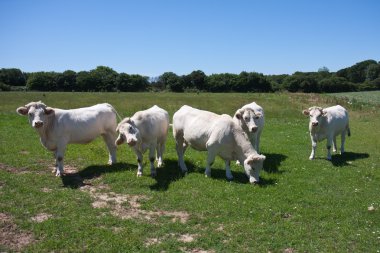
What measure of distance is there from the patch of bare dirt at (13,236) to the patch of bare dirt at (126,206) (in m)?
2.10

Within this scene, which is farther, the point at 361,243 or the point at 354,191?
the point at 354,191

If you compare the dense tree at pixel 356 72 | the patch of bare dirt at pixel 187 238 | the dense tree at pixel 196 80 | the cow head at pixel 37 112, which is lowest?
the patch of bare dirt at pixel 187 238

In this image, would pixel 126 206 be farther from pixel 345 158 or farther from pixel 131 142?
pixel 345 158

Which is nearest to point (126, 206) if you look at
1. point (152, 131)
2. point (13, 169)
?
point (152, 131)

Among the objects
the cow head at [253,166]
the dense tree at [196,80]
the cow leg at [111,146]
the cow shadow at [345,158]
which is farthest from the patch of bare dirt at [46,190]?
the dense tree at [196,80]

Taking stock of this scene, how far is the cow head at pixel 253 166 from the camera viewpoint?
11531 millimetres

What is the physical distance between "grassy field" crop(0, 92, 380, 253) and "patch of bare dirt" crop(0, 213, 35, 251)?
0.07 ft

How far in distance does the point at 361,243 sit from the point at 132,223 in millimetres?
5199

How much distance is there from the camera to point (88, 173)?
1312 cm

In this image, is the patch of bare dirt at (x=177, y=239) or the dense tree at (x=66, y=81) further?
the dense tree at (x=66, y=81)

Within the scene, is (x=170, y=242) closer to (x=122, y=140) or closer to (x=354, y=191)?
(x=122, y=140)

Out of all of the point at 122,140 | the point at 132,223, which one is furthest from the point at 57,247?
the point at 122,140

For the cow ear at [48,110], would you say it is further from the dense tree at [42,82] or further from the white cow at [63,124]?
the dense tree at [42,82]

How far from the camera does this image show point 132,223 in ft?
28.5
